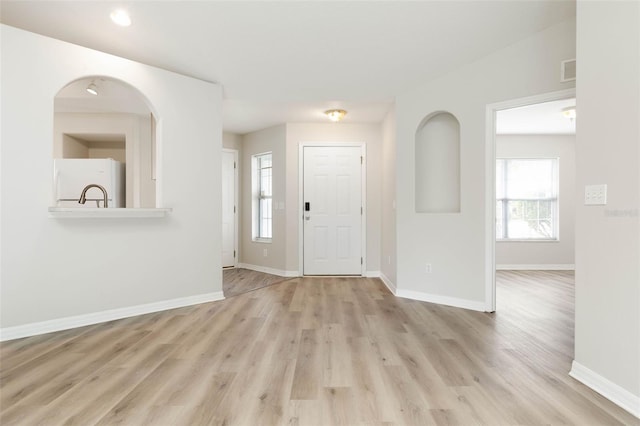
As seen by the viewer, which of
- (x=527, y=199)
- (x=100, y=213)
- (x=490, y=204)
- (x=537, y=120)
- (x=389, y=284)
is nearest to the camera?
(x=100, y=213)

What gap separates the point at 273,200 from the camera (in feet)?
19.3

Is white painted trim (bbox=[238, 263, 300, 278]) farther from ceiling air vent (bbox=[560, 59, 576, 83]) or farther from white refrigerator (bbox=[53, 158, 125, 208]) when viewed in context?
ceiling air vent (bbox=[560, 59, 576, 83])

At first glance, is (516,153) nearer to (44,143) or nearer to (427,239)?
(427,239)

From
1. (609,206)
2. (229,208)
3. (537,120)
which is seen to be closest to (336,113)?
(229,208)

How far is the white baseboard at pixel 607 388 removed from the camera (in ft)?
5.55

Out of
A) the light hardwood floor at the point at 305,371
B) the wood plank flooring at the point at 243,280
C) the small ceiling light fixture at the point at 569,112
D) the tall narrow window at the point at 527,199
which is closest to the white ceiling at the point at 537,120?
the small ceiling light fixture at the point at 569,112

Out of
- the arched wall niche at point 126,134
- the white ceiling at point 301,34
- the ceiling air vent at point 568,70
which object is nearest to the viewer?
the white ceiling at point 301,34

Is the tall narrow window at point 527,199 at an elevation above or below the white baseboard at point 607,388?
above

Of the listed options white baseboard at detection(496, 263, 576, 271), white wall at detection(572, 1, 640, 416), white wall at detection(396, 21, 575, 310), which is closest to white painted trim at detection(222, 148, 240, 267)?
white wall at detection(396, 21, 575, 310)

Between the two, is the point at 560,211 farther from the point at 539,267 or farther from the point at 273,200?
the point at 273,200

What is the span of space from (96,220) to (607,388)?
3.90 meters

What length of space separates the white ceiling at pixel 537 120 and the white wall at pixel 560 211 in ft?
0.55

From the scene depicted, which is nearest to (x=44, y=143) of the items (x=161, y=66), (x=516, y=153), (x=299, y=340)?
(x=161, y=66)

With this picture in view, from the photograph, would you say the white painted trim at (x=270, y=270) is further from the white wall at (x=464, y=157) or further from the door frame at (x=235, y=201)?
the white wall at (x=464, y=157)
